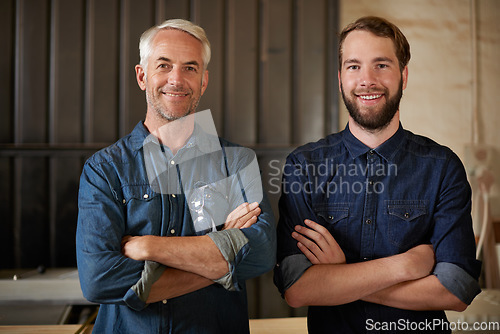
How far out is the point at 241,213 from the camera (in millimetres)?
1417

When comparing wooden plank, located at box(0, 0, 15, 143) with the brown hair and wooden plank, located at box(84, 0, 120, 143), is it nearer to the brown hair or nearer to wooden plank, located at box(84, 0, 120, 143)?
wooden plank, located at box(84, 0, 120, 143)

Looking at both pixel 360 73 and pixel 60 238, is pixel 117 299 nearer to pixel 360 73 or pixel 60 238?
pixel 360 73

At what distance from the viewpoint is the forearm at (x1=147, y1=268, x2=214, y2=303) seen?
1.28m

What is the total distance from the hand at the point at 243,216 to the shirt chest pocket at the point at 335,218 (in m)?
0.23

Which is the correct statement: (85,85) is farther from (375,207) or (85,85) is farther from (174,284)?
(375,207)

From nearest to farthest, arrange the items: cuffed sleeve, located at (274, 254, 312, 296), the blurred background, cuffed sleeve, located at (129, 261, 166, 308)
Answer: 1. cuffed sleeve, located at (129, 261, 166, 308)
2. cuffed sleeve, located at (274, 254, 312, 296)
3. the blurred background

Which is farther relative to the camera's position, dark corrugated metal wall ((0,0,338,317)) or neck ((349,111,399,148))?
dark corrugated metal wall ((0,0,338,317))

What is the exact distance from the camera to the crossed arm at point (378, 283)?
1.33 metres

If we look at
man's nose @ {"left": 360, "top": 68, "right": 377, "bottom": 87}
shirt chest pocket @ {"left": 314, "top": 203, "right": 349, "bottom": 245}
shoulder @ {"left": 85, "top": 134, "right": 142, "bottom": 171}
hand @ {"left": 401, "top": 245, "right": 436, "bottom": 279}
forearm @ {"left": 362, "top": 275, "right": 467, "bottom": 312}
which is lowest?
forearm @ {"left": 362, "top": 275, "right": 467, "bottom": 312}

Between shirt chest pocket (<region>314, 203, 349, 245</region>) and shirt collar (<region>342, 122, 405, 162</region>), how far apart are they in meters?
0.20

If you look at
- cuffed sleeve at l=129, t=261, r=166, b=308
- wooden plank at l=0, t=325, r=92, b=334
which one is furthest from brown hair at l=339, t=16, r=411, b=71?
wooden plank at l=0, t=325, r=92, b=334

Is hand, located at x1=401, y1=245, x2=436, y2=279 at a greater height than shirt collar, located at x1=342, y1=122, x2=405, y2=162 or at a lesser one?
lesser

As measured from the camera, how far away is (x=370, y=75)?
139cm

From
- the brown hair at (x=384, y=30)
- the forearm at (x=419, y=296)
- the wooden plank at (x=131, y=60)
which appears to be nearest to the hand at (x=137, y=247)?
the forearm at (x=419, y=296)
